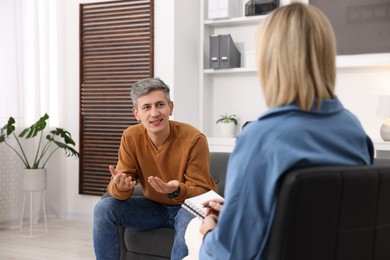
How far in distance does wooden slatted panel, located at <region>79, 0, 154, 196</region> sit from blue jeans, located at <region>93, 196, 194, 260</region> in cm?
216

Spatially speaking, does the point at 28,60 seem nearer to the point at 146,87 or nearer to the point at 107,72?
the point at 107,72

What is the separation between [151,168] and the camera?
104 inches

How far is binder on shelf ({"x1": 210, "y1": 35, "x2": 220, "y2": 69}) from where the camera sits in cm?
468

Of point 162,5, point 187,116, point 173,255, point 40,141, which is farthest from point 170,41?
point 173,255

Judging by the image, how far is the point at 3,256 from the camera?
3654 millimetres

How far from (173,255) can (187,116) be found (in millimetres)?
2487

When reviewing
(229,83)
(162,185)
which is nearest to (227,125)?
(229,83)

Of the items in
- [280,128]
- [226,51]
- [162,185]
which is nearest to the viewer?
[280,128]

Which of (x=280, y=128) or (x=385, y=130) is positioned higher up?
(x=280, y=128)

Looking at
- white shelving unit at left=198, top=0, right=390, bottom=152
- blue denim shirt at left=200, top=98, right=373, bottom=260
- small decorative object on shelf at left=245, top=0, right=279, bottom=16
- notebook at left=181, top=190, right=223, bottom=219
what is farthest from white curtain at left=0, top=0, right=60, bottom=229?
blue denim shirt at left=200, top=98, right=373, bottom=260

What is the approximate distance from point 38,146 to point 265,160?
3826 millimetres

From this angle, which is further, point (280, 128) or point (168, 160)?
point (168, 160)

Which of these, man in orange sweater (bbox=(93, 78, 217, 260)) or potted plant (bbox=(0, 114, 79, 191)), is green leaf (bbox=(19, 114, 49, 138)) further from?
man in orange sweater (bbox=(93, 78, 217, 260))

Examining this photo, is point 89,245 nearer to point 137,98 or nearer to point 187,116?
point 187,116
